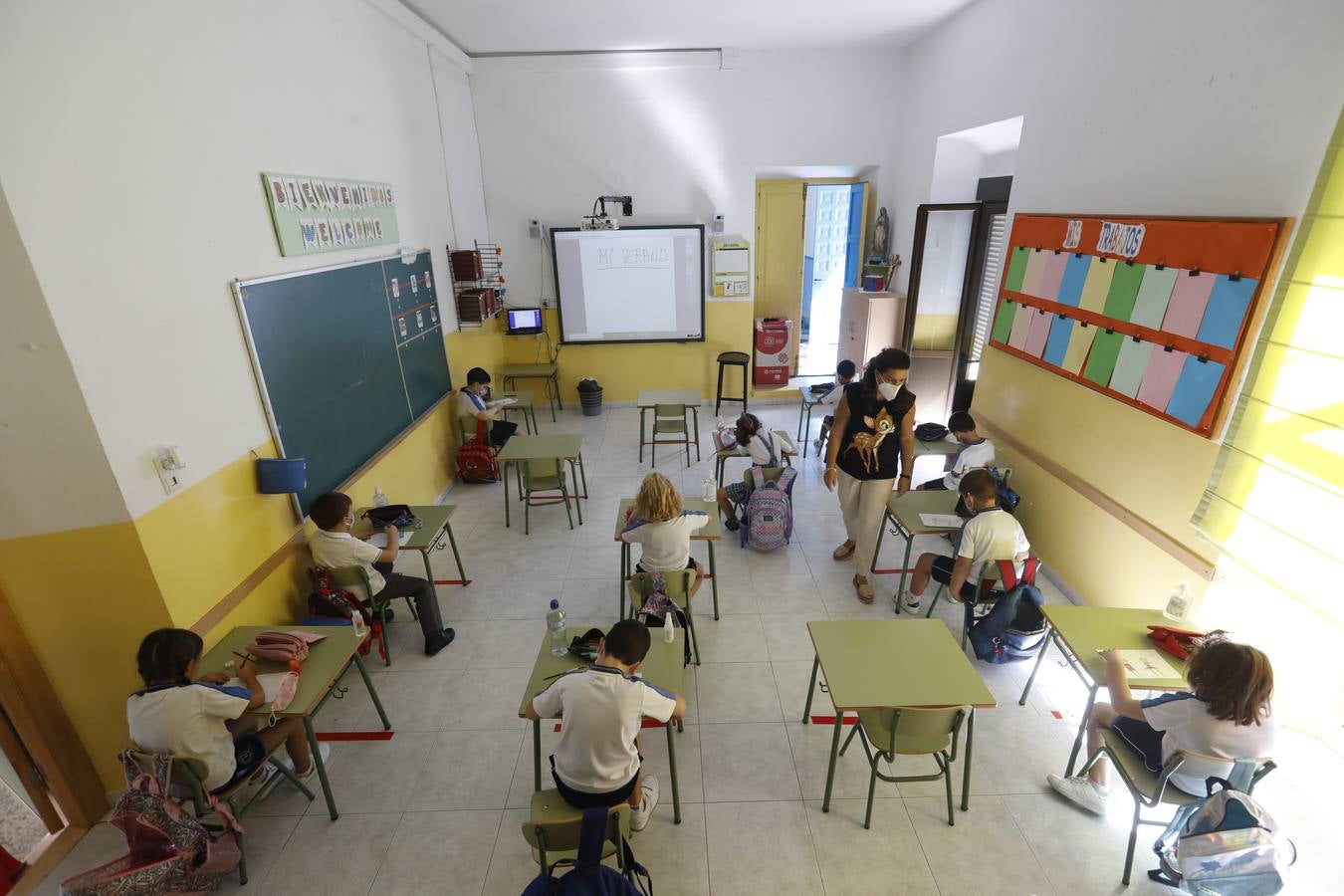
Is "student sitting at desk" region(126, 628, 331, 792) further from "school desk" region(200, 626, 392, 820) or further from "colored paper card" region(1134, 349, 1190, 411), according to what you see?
"colored paper card" region(1134, 349, 1190, 411)

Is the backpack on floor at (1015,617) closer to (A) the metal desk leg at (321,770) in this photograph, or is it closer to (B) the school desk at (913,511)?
(B) the school desk at (913,511)

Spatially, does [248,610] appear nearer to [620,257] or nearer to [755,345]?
[620,257]

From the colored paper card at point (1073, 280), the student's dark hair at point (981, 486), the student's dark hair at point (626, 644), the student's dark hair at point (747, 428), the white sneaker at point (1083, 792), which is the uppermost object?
the colored paper card at point (1073, 280)

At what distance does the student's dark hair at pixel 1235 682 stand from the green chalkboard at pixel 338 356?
171 inches

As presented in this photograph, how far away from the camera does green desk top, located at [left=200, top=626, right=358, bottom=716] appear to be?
2572 millimetres

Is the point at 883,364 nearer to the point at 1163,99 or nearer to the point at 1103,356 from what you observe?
the point at 1103,356

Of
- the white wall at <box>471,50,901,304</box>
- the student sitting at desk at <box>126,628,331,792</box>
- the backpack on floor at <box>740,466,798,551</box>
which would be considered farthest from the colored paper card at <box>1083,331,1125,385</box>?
the student sitting at desk at <box>126,628,331,792</box>

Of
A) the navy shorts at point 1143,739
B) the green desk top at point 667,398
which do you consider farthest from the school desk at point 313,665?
the green desk top at point 667,398

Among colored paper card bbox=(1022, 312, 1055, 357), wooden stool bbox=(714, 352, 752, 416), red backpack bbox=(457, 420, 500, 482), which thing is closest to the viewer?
colored paper card bbox=(1022, 312, 1055, 357)

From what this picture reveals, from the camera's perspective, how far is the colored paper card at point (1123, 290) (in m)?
3.50

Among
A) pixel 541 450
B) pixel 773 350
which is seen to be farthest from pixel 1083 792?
pixel 773 350

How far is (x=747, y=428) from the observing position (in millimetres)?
4918

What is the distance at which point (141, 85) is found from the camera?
2.63 metres

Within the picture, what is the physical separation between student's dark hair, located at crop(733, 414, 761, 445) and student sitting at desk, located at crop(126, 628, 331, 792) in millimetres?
3469
